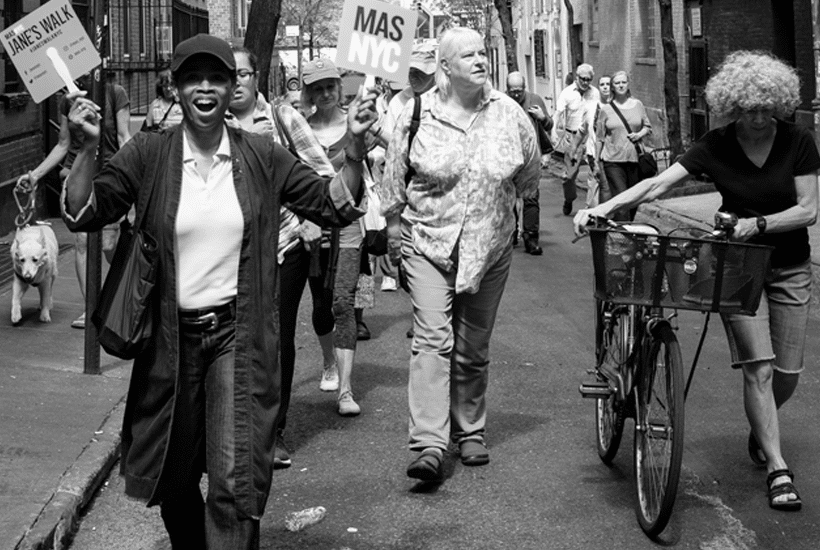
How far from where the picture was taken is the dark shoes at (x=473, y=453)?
6.75m

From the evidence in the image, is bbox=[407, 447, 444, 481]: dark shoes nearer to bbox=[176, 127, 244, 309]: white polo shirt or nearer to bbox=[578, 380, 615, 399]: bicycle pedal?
bbox=[578, 380, 615, 399]: bicycle pedal

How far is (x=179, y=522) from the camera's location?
4648mm

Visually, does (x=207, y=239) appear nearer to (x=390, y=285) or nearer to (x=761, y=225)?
(x=761, y=225)

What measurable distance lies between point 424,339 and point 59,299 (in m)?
6.09

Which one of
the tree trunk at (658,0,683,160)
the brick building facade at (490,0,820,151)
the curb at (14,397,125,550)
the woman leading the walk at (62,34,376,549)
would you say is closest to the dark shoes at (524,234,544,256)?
the brick building facade at (490,0,820,151)

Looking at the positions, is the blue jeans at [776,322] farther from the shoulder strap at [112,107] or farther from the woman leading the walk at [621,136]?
the woman leading the walk at [621,136]

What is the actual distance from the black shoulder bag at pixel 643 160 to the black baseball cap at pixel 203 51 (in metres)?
10.2

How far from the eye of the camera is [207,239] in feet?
14.4

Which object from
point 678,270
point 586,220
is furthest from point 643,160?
point 678,270

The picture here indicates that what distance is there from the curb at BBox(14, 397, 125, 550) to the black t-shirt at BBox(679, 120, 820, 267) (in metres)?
2.96

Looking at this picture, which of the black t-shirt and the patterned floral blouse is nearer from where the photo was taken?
the black t-shirt

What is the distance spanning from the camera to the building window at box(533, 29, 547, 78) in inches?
A: 1993

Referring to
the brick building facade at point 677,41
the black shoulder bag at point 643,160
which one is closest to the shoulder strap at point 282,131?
the brick building facade at point 677,41

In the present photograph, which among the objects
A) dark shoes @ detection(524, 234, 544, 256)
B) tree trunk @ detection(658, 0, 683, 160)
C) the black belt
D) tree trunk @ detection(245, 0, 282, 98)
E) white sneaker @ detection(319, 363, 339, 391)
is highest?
tree trunk @ detection(245, 0, 282, 98)
